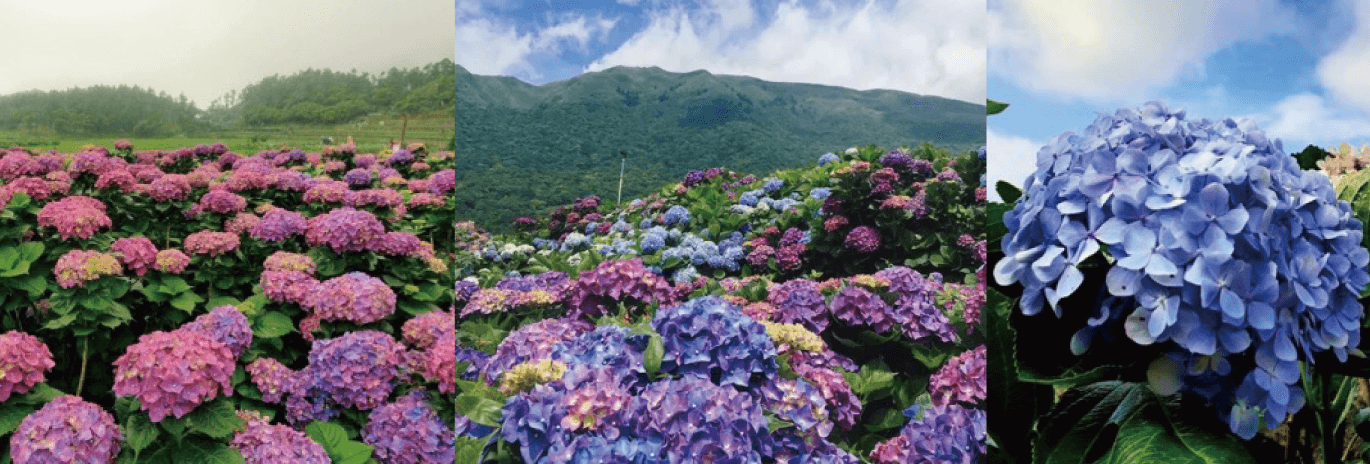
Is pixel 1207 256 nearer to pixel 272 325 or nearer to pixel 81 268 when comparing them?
pixel 272 325

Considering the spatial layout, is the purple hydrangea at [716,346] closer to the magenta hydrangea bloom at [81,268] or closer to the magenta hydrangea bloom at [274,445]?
the magenta hydrangea bloom at [274,445]

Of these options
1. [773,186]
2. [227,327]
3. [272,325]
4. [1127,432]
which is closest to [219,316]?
[227,327]

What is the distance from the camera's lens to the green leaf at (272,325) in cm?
273

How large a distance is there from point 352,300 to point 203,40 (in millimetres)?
1660

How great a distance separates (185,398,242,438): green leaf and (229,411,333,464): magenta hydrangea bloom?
13cm

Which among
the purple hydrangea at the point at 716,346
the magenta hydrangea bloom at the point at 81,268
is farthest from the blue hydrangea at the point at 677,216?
the magenta hydrangea bloom at the point at 81,268

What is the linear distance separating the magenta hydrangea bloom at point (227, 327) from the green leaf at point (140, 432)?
11.8 inches

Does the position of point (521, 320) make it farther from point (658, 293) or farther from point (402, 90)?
point (402, 90)

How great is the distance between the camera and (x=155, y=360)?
2166 millimetres

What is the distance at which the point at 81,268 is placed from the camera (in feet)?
8.45

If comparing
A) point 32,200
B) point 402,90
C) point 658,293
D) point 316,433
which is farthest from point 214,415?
point 402,90

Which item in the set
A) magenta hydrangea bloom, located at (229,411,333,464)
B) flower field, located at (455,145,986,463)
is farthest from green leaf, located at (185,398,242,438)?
flower field, located at (455,145,986,463)

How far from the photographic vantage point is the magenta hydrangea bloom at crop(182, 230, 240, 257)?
293 cm

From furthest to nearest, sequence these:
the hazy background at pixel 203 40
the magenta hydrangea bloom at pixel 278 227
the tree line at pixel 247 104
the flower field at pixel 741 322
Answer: the tree line at pixel 247 104 < the hazy background at pixel 203 40 < the magenta hydrangea bloom at pixel 278 227 < the flower field at pixel 741 322
